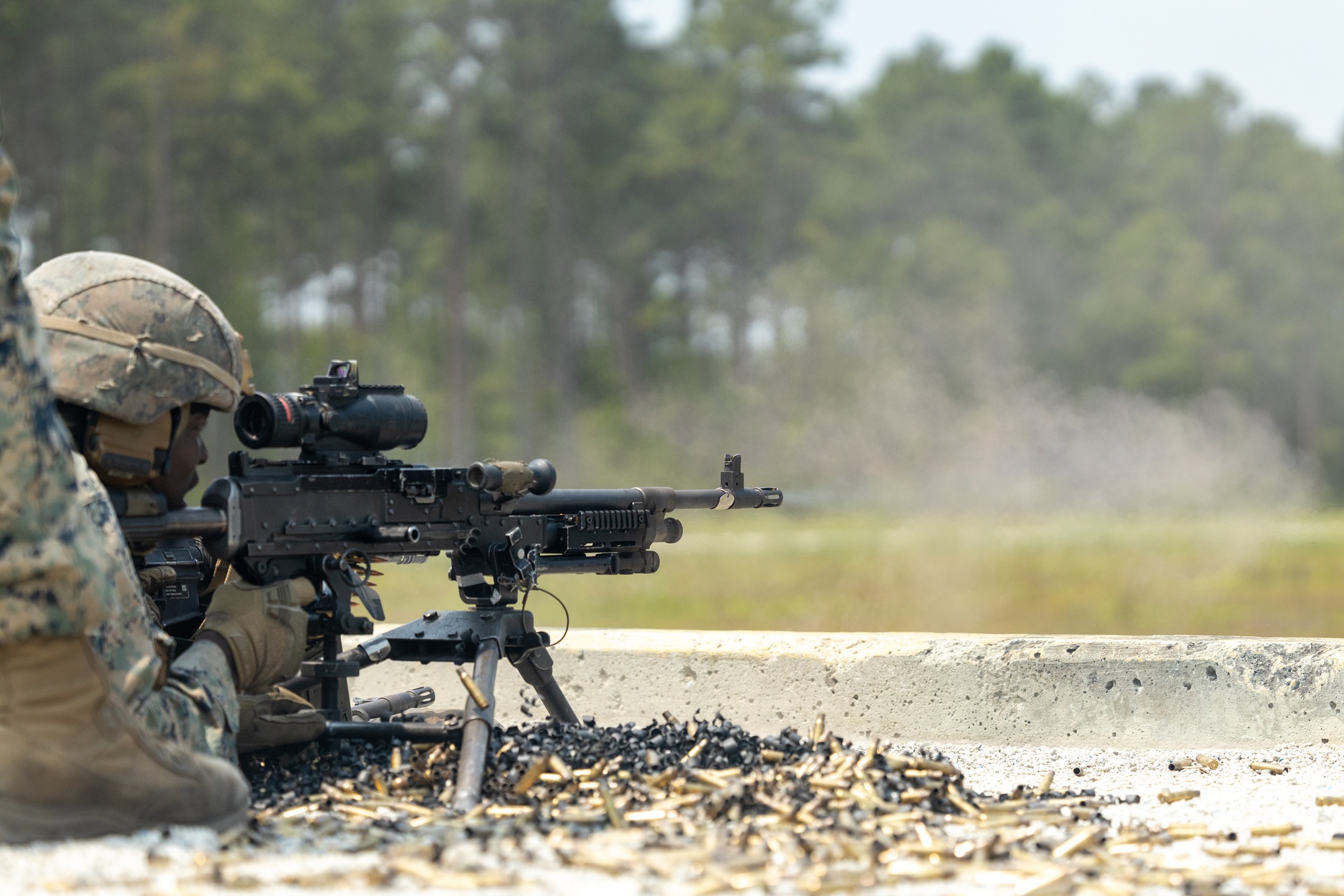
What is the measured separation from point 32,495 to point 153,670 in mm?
657

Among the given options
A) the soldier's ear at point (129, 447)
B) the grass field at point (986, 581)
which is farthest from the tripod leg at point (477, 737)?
the grass field at point (986, 581)

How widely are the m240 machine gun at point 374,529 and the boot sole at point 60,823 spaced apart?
1.02 m

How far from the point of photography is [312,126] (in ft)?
114

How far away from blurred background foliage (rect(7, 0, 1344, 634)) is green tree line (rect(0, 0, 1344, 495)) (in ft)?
0.36

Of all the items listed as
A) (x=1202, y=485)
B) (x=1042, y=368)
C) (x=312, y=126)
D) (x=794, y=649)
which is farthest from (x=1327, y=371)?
(x=794, y=649)

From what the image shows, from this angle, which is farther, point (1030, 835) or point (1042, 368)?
point (1042, 368)

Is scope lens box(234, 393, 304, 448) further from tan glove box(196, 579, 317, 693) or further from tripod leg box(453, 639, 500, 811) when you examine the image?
tripod leg box(453, 639, 500, 811)

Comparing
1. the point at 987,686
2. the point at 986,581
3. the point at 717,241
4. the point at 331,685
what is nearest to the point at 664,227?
the point at 717,241

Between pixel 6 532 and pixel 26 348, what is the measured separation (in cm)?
45

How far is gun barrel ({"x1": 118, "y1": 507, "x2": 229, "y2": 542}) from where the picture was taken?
459cm

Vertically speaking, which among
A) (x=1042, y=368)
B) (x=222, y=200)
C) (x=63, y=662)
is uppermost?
(x=222, y=200)

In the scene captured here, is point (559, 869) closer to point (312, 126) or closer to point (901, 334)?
point (312, 126)

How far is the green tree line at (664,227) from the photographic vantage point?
35.3 m

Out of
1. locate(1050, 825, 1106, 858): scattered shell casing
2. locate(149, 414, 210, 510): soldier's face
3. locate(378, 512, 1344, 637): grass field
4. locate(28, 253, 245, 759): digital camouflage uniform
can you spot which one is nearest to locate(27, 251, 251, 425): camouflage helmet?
locate(28, 253, 245, 759): digital camouflage uniform
